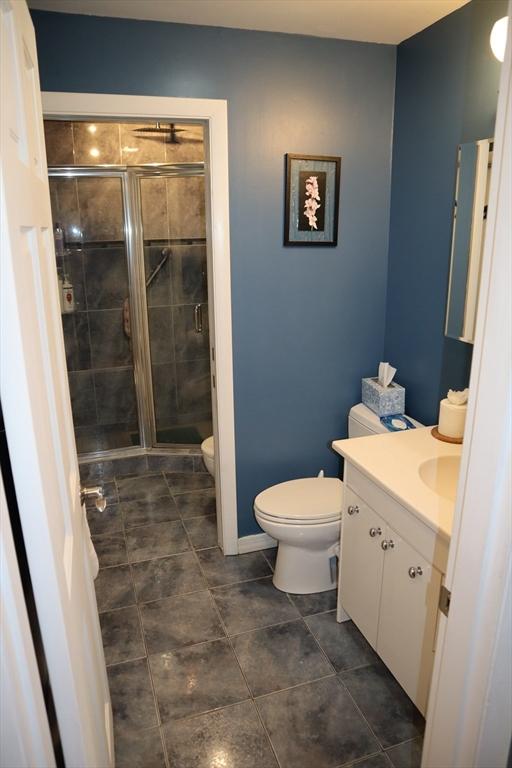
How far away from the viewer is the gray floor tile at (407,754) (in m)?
1.65

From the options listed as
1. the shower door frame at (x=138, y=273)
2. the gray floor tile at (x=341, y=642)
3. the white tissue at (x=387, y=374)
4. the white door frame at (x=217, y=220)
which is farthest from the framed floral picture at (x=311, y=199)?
the gray floor tile at (x=341, y=642)

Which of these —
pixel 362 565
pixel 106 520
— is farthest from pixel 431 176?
pixel 106 520

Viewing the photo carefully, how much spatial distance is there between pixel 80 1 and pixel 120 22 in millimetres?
196

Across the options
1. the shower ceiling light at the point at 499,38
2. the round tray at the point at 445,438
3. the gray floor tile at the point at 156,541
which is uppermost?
the shower ceiling light at the point at 499,38

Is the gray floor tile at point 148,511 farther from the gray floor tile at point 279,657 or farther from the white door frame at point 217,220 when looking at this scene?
the gray floor tile at point 279,657

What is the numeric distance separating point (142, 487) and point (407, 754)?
2263mm

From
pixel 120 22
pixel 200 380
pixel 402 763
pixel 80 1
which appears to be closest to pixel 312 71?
pixel 120 22

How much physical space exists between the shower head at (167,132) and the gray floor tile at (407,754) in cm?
344

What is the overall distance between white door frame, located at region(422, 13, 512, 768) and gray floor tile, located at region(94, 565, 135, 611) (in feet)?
5.61

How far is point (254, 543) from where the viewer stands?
9.08 ft

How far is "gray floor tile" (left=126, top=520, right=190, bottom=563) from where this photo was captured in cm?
277

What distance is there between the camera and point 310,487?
249 cm

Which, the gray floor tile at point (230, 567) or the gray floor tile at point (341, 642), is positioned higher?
the gray floor tile at point (230, 567)

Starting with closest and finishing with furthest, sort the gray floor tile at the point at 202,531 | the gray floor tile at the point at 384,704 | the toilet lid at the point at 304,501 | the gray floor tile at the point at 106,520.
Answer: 1. the gray floor tile at the point at 384,704
2. the toilet lid at the point at 304,501
3. the gray floor tile at the point at 202,531
4. the gray floor tile at the point at 106,520
